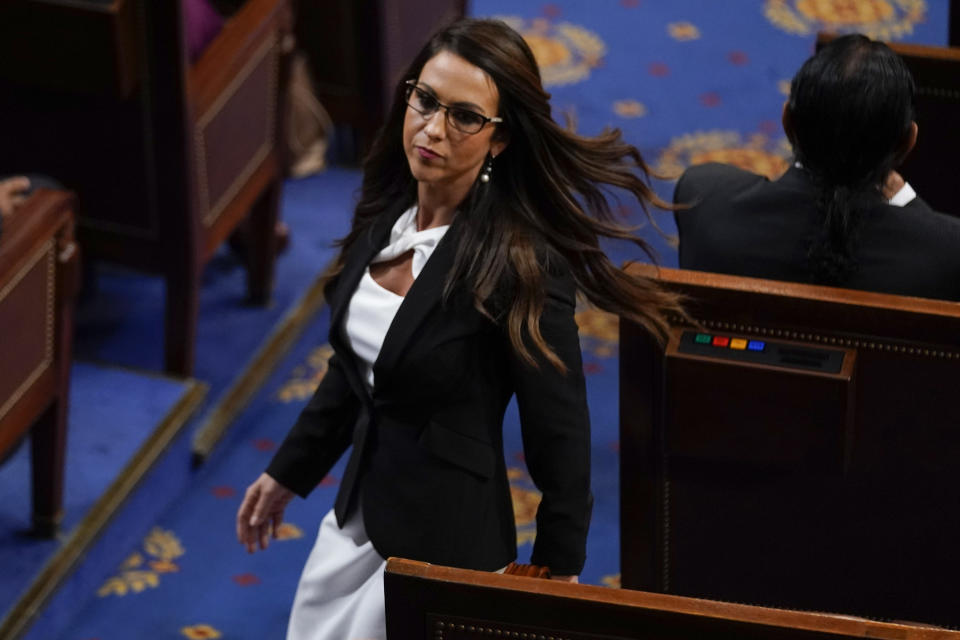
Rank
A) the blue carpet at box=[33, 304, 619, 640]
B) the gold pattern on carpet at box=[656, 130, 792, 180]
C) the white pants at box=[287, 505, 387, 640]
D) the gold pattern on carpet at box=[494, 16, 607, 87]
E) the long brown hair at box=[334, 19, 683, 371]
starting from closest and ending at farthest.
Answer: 1. the long brown hair at box=[334, 19, 683, 371]
2. the white pants at box=[287, 505, 387, 640]
3. the blue carpet at box=[33, 304, 619, 640]
4. the gold pattern on carpet at box=[656, 130, 792, 180]
5. the gold pattern on carpet at box=[494, 16, 607, 87]

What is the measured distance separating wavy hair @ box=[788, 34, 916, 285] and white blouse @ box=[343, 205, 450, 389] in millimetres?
597

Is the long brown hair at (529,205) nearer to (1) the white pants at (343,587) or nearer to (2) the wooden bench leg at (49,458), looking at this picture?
(1) the white pants at (343,587)

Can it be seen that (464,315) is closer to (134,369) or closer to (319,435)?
(319,435)

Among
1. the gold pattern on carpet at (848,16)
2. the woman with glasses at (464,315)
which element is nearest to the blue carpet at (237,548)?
the woman with glasses at (464,315)

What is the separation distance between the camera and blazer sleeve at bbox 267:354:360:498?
8.89 feet

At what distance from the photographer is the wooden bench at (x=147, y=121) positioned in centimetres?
381

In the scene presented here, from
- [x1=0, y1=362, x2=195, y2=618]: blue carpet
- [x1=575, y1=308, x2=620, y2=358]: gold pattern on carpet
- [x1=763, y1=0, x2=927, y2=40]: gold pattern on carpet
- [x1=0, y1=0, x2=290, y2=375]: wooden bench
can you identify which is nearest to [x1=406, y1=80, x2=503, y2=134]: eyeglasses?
[x1=0, y1=0, x2=290, y2=375]: wooden bench

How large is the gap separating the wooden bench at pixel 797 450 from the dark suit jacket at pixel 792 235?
0.09 meters

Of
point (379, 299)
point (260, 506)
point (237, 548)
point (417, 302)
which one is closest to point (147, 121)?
point (237, 548)

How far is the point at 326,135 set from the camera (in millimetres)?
5262

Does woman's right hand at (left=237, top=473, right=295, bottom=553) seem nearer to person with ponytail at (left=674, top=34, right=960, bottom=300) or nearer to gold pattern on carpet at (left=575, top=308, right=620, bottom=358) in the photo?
person with ponytail at (left=674, top=34, right=960, bottom=300)

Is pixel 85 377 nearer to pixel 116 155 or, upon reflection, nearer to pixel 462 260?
pixel 116 155

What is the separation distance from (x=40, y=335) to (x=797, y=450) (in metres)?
1.70

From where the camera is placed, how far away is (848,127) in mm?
2500
